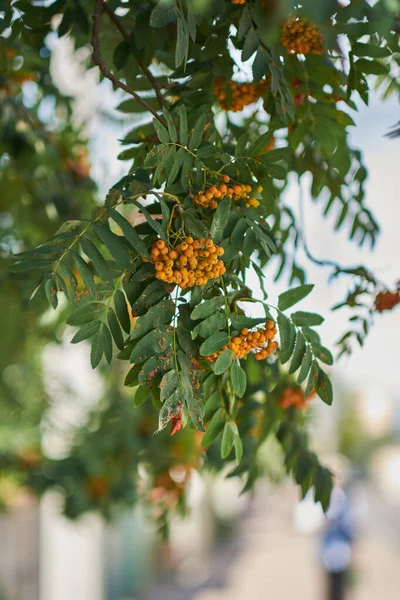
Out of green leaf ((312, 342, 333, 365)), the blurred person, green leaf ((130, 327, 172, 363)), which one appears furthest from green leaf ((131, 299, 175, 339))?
the blurred person

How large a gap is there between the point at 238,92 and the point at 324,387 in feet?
0.75

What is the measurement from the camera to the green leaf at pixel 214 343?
0.38 metres

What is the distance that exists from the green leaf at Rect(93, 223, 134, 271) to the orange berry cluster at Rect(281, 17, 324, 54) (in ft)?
0.62

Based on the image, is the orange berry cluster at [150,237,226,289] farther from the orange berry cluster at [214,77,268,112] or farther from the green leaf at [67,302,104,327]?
the orange berry cluster at [214,77,268,112]

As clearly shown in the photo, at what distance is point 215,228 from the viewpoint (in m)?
0.39

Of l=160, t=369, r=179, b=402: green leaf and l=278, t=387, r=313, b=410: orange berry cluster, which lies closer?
l=160, t=369, r=179, b=402: green leaf

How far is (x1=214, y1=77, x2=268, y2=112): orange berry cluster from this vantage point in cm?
49

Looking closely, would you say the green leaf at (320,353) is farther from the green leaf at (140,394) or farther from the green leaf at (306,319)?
the green leaf at (140,394)

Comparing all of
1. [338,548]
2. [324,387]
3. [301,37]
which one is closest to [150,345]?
[324,387]

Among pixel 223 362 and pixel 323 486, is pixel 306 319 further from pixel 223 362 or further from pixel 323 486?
pixel 323 486

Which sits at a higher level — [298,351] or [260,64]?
[260,64]

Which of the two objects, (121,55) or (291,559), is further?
(291,559)

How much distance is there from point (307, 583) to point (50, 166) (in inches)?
139

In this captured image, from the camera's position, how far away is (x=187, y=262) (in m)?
0.37
